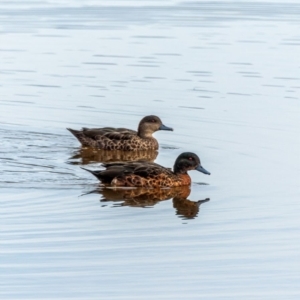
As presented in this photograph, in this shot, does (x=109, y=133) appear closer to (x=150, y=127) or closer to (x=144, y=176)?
(x=150, y=127)

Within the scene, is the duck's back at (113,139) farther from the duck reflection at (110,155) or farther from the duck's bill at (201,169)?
the duck's bill at (201,169)

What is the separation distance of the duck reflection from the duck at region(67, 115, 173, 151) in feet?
0.22

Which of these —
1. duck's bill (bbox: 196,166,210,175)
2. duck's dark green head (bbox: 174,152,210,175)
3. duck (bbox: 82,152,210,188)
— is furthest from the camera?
duck's dark green head (bbox: 174,152,210,175)

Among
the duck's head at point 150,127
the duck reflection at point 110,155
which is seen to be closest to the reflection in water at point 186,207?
the duck reflection at point 110,155

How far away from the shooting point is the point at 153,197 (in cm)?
1376

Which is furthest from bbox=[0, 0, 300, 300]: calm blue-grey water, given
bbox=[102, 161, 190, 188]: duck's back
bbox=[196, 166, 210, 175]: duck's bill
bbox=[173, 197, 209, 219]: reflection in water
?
bbox=[102, 161, 190, 188]: duck's back

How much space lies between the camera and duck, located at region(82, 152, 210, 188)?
14.0 m

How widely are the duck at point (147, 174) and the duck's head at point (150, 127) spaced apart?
2.78 meters

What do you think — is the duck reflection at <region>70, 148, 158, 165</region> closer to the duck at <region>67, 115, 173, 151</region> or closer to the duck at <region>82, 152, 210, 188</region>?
the duck at <region>67, 115, 173, 151</region>

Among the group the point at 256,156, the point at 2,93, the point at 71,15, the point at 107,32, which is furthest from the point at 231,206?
the point at 71,15

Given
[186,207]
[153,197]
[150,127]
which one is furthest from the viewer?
[150,127]

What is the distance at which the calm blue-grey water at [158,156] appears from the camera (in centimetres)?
989

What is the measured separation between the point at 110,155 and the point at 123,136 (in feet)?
1.24

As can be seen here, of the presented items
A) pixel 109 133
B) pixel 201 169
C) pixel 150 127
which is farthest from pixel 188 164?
pixel 150 127
